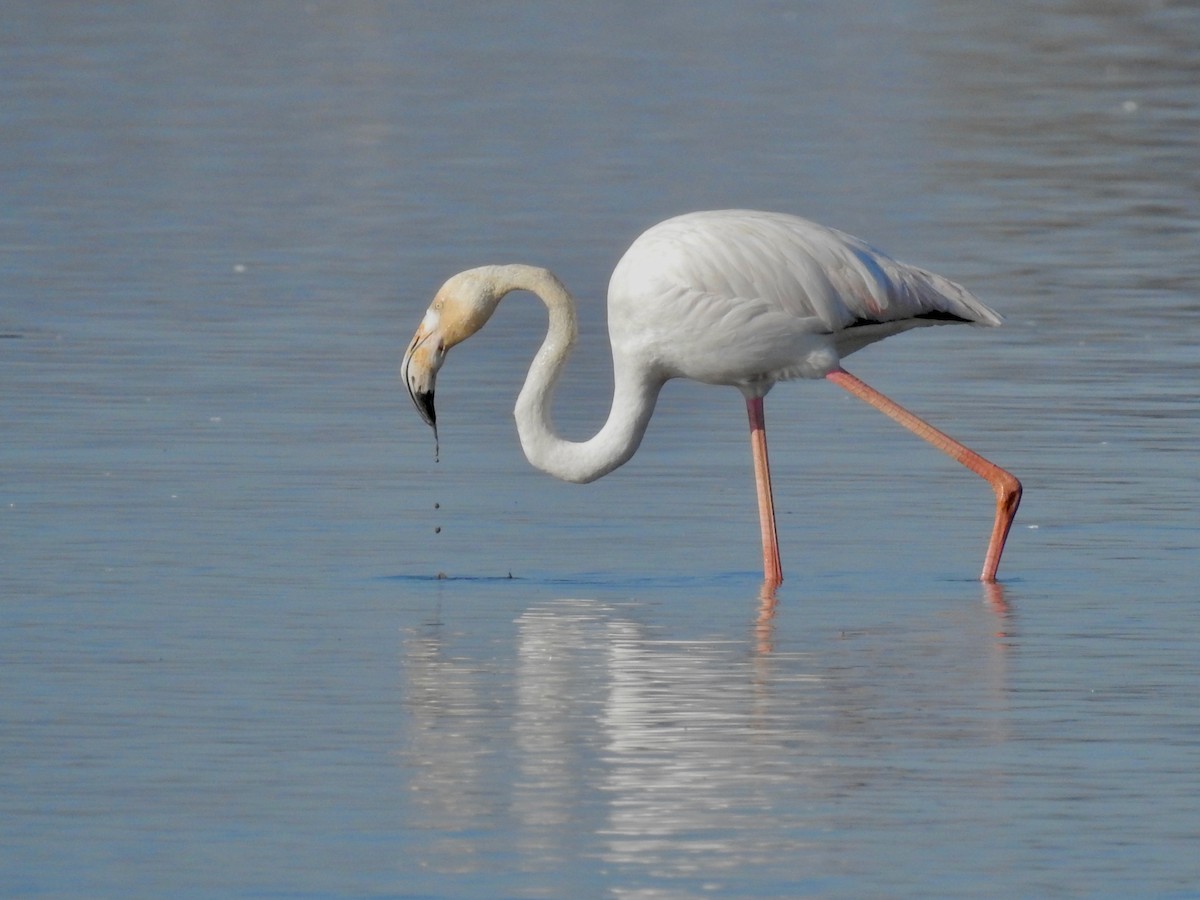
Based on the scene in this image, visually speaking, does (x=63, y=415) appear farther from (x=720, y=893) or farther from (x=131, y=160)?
(x=131, y=160)

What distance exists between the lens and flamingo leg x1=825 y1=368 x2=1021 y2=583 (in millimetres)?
8797


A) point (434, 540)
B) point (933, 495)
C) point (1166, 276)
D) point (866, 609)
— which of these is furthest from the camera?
point (1166, 276)

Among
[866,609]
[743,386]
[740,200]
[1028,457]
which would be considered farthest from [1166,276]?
[866,609]

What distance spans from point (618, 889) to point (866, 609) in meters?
2.93

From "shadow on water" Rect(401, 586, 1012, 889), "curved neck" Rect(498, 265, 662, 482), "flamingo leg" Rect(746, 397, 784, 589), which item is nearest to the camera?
"shadow on water" Rect(401, 586, 1012, 889)

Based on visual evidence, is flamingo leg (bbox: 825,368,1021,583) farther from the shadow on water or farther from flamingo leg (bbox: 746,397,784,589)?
the shadow on water

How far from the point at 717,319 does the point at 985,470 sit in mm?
960

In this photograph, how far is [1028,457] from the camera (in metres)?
10.7

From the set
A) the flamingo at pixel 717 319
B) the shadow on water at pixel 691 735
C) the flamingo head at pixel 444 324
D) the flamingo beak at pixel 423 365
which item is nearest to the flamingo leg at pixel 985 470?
the flamingo at pixel 717 319

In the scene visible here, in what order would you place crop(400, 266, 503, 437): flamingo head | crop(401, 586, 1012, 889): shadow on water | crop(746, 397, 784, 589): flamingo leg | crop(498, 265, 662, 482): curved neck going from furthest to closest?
1. crop(400, 266, 503, 437): flamingo head
2. crop(498, 265, 662, 482): curved neck
3. crop(746, 397, 784, 589): flamingo leg
4. crop(401, 586, 1012, 889): shadow on water

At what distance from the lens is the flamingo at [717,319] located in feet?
30.4

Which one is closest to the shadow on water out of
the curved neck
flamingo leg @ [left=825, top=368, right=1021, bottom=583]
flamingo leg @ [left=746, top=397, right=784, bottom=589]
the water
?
the water

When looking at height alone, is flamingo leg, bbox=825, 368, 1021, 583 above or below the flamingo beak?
below

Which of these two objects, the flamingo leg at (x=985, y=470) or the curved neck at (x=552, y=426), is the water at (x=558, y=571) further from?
the curved neck at (x=552, y=426)
